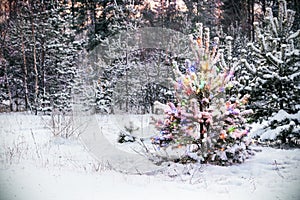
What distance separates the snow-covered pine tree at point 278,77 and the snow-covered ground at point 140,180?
0.89 meters

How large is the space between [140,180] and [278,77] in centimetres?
479

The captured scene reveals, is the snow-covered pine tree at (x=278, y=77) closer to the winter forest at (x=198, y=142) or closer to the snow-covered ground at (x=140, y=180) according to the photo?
the winter forest at (x=198, y=142)

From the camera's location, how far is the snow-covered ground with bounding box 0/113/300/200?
5047mm

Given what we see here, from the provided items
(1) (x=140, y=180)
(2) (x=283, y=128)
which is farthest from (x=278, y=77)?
(1) (x=140, y=180)

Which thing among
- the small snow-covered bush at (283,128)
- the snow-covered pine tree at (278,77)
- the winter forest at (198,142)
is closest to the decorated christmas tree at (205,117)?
the winter forest at (198,142)

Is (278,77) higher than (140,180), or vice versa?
(278,77)

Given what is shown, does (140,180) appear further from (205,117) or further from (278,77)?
(278,77)

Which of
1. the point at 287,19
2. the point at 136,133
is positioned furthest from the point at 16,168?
the point at 287,19

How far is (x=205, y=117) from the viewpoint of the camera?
663 cm

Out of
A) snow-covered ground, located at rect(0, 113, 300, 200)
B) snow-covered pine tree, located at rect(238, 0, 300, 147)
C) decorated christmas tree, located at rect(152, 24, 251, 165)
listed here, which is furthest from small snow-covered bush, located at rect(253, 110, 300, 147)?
decorated christmas tree, located at rect(152, 24, 251, 165)

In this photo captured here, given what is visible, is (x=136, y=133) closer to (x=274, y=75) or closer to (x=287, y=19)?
(x=274, y=75)

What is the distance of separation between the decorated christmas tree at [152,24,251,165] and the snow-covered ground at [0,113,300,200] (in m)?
0.38

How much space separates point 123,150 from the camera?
939 cm

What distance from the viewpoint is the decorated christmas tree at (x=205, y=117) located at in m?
6.71
